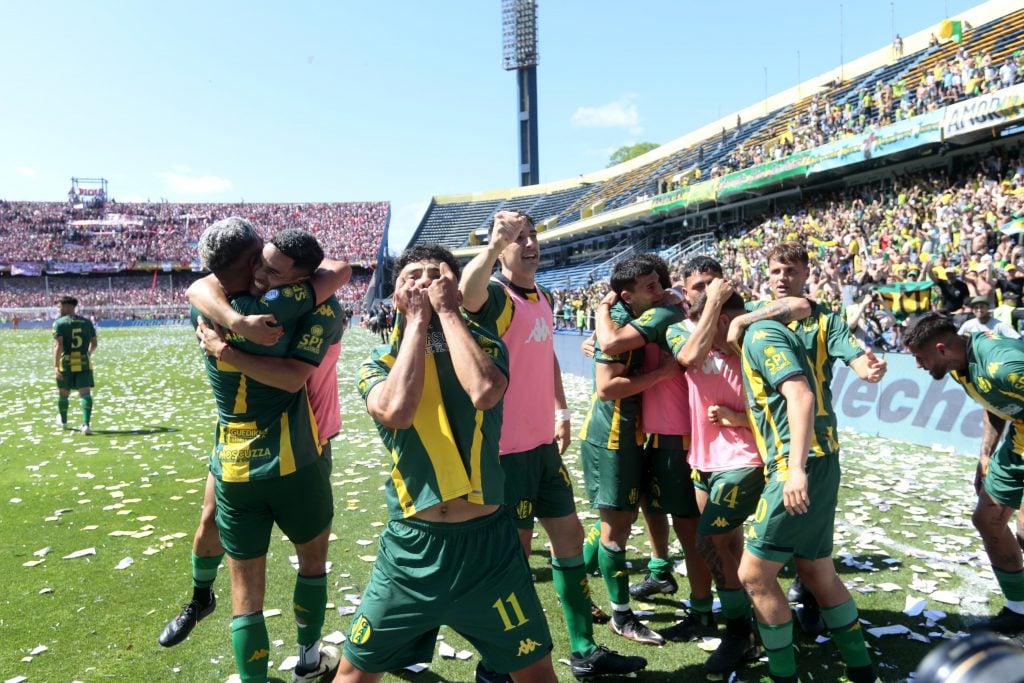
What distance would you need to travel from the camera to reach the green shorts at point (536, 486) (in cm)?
366

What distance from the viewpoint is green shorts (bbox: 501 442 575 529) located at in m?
3.66

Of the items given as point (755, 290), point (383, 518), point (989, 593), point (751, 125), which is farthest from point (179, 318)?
point (989, 593)

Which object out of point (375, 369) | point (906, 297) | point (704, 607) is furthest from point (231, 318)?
point (906, 297)

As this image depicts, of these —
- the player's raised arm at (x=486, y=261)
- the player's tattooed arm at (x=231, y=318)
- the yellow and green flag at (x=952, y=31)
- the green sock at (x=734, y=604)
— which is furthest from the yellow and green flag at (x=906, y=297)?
the yellow and green flag at (x=952, y=31)

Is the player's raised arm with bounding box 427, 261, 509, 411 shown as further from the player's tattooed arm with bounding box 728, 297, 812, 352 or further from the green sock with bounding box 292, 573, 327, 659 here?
the green sock with bounding box 292, 573, 327, 659

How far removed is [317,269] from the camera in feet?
10.9

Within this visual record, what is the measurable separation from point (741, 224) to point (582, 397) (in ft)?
64.4

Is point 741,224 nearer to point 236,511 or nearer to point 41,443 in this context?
point 41,443

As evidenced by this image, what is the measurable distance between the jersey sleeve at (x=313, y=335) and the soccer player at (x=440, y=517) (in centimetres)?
78

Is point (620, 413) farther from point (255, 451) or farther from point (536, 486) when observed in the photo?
point (255, 451)

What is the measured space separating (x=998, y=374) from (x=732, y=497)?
1588mm

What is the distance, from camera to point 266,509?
3307 mm

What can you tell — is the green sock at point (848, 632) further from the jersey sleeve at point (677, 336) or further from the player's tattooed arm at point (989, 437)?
the player's tattooed arm at point (989, 437)

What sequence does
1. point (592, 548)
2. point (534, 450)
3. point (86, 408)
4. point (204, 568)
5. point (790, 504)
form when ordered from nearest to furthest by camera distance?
point (790, 504)
point (534, 450)
point (204, 568)
point (592, 548)
point (86, 408)
